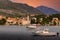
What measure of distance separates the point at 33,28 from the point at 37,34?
147ft

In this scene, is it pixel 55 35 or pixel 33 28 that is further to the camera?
pixel 33 28

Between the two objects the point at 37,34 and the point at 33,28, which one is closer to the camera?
the point at 37,34

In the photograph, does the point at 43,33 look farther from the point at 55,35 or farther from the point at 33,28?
the point at 33,28

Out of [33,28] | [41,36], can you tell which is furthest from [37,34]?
[33,28]

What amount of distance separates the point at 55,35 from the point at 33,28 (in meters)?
44.9

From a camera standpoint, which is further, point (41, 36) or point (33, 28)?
point (33, 28)

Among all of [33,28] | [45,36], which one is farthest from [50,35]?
[33,28]

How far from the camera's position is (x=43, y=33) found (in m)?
101

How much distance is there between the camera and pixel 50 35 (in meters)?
100

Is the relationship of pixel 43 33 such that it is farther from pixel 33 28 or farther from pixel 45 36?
pixel 33 28

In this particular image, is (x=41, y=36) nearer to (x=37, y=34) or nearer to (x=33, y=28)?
(x=37, y=34)

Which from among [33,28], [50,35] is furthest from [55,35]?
[33,28]

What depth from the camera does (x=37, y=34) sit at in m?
101

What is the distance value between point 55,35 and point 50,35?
7.14ft
